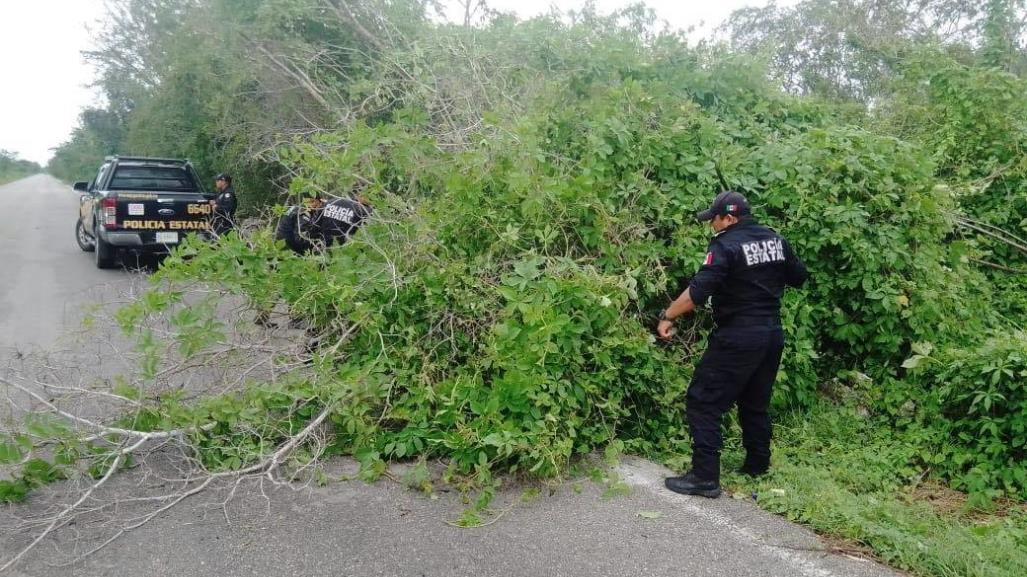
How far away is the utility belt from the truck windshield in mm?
10386

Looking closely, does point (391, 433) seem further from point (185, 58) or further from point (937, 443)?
point (185, 58)

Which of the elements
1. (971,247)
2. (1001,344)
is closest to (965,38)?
(971,247)

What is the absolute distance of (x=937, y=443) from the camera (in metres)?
4.55

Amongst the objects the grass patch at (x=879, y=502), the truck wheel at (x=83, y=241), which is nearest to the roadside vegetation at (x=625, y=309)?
the grass patch at (x=879, y=502)

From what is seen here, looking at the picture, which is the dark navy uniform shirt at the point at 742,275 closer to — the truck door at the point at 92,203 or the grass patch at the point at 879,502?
the grass patch at the point at 879,502

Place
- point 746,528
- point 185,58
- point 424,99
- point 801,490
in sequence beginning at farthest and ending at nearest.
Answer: point 185,58, point 424,99, point 801,490, point 746,528

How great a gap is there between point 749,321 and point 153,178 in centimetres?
1094

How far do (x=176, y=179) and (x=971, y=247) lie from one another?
1134 cm

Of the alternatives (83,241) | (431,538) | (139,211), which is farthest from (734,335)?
(83,241)

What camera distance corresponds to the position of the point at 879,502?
392 centimetres

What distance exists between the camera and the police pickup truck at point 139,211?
10.8 metres

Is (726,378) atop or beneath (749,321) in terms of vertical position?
beneath

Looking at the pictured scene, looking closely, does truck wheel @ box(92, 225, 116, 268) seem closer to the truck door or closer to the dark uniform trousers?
the truck door

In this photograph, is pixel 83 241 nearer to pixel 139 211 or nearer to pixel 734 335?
pixel 139 211
